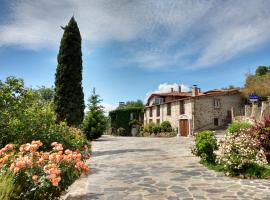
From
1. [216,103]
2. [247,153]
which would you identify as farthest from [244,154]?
[216,103]

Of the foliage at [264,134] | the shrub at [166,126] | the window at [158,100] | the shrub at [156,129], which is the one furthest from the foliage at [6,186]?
the window at [158,100]

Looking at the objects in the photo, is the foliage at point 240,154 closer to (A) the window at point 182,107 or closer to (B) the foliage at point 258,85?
(A) the window at point 182,107

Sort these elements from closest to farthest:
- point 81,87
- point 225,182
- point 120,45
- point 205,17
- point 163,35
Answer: point 225,182, point 205,17, point 163,35, point 120,45, point 81,87

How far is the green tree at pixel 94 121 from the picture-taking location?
32094 mm

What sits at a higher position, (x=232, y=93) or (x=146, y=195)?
(x=232, y=93)

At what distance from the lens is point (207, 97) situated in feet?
Answer: 112

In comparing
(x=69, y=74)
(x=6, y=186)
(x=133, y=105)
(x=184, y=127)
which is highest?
(x=133, y=105)

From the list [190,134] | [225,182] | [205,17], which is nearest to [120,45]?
[205,17]

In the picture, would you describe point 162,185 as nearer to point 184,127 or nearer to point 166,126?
point 184,127

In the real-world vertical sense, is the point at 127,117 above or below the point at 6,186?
above

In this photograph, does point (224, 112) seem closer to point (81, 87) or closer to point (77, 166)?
point (81, 87)

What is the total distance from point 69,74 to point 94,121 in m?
13.0

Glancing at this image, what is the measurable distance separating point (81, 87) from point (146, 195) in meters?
14.4

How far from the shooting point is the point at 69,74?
20.1m
